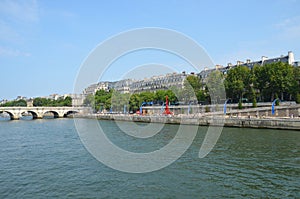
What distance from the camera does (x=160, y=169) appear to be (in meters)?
15.1

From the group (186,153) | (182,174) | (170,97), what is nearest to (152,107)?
(170,97)

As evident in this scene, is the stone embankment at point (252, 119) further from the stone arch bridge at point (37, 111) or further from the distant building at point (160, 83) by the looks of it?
the distant building at point (160, 83)

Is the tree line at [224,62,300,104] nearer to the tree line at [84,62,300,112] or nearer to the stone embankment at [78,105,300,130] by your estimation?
the tree line at [84,62,300,112]

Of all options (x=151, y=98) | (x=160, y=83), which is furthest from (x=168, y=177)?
(x=160, y=83)

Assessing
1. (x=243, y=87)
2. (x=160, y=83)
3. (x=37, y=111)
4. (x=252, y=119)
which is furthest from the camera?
(x=160, y=83)

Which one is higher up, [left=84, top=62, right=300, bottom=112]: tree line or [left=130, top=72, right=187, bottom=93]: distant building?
[left=130, top=72, right=187, bottom=93]: distant building

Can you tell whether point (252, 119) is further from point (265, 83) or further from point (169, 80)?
point (169, 80)

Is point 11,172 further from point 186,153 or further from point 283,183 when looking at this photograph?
point 283,183

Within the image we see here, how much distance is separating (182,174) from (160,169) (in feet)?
5.09

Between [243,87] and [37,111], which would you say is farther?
[37,111]

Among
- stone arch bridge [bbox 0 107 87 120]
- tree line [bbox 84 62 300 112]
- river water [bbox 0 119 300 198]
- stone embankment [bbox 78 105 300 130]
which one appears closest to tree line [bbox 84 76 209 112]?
tree line [bbox 84 62 300 112]

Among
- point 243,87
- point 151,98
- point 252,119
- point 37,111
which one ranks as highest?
point 243,87

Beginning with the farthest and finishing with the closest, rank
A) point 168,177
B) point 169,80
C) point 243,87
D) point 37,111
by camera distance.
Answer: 1. point 169,80
2. point 37,111
3. point 243,87
4. point 168,177

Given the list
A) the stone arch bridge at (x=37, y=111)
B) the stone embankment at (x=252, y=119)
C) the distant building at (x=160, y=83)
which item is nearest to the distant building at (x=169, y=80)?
the distant building at (x=160, y=83)
